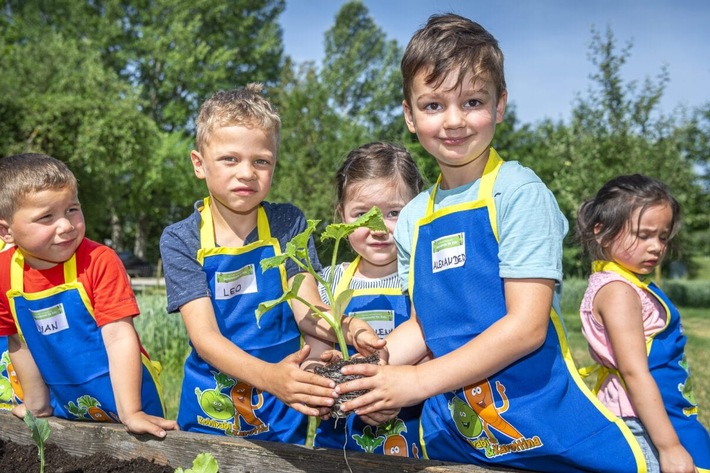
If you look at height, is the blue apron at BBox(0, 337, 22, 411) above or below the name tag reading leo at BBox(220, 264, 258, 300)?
below

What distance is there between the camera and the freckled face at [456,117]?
1843mm

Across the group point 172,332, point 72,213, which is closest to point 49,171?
point 72,213

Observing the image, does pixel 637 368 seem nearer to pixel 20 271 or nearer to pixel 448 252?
pixel 448 252

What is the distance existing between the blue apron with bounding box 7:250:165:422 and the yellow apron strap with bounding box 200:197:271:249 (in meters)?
0.49

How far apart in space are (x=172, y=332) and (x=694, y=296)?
2216 centimetres

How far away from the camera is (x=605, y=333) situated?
2260 mm

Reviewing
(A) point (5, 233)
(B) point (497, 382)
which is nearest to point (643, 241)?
(B) point (497, 382)

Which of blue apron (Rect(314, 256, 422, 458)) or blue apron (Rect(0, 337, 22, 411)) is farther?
blue apron (Rect(0, 337, 22, 411))

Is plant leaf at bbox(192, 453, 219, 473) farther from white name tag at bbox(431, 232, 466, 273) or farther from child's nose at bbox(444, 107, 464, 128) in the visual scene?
child's nose at bbox(444, 107, 464, 128)

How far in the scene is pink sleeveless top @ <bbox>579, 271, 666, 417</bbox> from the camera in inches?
86.5

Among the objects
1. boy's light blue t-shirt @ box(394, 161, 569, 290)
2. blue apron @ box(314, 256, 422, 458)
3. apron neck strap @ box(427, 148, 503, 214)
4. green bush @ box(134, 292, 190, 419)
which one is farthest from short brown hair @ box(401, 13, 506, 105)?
green bush @ box(134, 292, 190, 419)

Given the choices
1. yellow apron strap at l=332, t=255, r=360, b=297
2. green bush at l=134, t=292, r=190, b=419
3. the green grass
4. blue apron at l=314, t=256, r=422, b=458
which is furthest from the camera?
green bush at l=134, t=292, r=190, b=419

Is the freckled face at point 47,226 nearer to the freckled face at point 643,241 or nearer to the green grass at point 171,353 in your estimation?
the freckled face at point 643,241

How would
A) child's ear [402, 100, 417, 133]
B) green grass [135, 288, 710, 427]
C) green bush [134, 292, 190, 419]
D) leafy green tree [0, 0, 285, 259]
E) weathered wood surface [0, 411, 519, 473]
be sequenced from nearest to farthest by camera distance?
weathered wood surface [0, 411, 519, 473], child's ear [402, 100, 417, 133], green grass [135, 288, 710, 427], green bush [134, 292, 190, 419], leafy green tree [0, 0, 285, 259]
